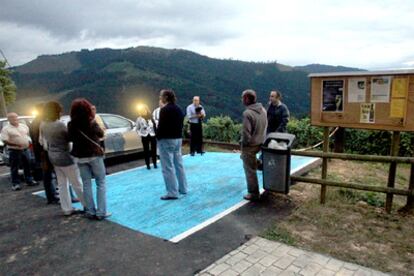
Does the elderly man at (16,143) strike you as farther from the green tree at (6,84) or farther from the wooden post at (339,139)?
the green tree at (6,84)

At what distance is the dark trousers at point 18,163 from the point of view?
6.20 m

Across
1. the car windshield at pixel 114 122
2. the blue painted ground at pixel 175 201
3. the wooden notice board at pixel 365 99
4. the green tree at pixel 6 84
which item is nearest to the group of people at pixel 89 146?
the blue painted ground at pixel 175 201

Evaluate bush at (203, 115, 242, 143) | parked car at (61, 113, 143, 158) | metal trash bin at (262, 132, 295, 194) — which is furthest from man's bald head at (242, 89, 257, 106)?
bush at (203, 115, 242, 143)

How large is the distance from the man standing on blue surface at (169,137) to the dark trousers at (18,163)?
129 inches

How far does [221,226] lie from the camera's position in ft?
13.5

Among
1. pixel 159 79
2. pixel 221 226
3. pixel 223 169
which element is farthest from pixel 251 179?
pixel 159 79

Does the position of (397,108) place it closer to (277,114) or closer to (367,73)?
(367,73)

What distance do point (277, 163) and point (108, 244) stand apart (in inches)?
105

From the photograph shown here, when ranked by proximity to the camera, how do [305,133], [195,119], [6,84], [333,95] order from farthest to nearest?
[6,84] < [305,133] < [195,119] < [333,95]


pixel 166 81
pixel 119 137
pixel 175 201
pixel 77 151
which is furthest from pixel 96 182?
pixel 166 81

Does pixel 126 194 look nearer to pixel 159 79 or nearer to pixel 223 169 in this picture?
pixel 223 169

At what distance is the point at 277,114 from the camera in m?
6.56

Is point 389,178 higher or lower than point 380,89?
lower

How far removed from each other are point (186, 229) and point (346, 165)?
16.9 feet
